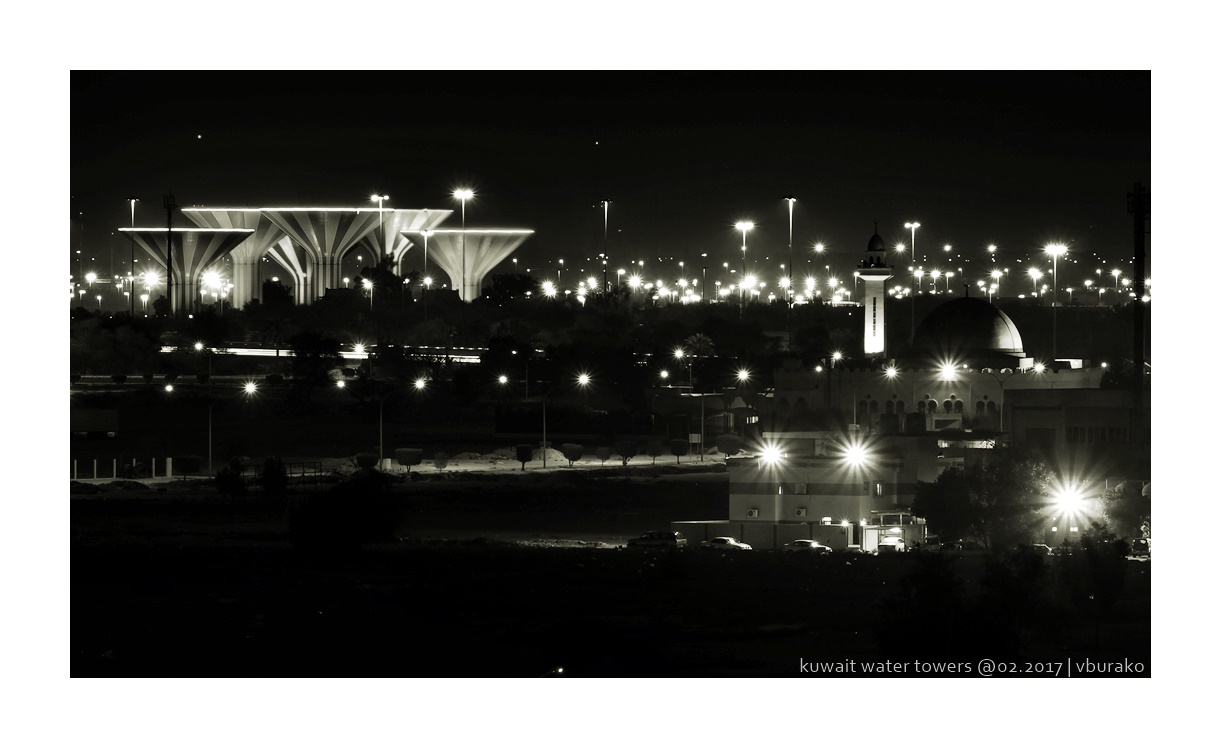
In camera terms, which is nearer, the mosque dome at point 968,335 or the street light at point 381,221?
the mosque dome at point 968,335

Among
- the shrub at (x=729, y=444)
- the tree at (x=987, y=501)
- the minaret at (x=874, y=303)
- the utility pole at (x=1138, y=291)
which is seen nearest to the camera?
the tree at (x=987, y=501)

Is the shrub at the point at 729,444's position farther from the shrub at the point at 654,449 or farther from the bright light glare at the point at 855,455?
the bright light glare at the point at 855,455

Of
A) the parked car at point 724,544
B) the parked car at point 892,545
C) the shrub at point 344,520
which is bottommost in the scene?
the parked car at point 892,545

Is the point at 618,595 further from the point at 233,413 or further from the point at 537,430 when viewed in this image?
the point at 233,413

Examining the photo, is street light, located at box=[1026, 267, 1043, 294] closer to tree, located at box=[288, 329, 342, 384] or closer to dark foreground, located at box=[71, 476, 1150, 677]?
tree, located at box=[288, 329, 342, 384]

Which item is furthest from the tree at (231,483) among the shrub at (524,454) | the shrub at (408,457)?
the shrub at (524,454)

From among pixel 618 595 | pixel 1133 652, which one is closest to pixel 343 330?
pixel 618 595

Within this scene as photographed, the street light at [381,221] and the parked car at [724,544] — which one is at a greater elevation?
the street light at [381,221]
